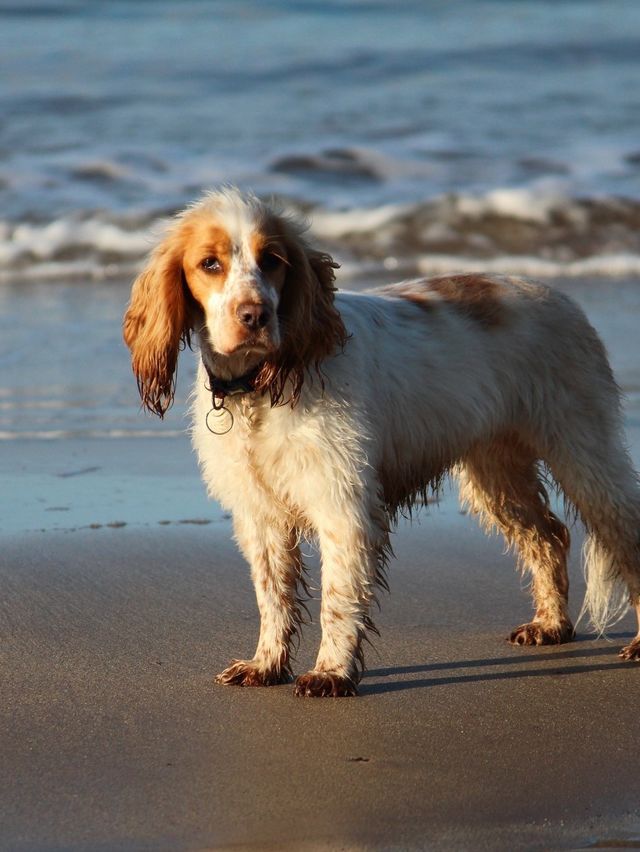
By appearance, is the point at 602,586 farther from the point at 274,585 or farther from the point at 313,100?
the point at 313,100

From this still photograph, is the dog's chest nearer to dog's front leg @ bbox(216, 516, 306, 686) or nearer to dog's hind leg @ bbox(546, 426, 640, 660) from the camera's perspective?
dog's front leg @ bbox(216, 516, 306, 686)

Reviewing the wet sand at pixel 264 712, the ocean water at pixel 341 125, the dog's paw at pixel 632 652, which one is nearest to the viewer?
the wet sand at pixel 264 712

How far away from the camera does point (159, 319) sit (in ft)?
12.7

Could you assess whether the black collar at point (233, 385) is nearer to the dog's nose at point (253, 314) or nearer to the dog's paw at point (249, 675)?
the dog's nose at point (253, 314)

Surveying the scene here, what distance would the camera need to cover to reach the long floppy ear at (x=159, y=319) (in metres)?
3.84

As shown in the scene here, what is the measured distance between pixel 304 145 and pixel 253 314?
42.8 ft

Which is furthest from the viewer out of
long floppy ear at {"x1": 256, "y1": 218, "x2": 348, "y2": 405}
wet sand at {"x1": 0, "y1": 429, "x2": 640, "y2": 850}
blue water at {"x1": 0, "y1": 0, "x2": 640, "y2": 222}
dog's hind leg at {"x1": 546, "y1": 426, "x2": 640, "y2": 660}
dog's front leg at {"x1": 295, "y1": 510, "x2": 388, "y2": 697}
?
blue water at {"x1": 0, "y1": 0, "x2": 640, "y2": 222}

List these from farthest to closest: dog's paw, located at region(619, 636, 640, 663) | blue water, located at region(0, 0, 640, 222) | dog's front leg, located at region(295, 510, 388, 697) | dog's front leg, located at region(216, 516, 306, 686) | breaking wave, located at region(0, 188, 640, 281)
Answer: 1. blue water, located at region(0, 0, 640, 222)
2. breaking wave, located at region(0, 188, 640, 281)
3. dog's paw, located at region(619, 636, 640, 663)
4. dog's front leg, located at region(216, 516, 306, 686)
5. dog's front leg, located at region(295, 510, 388, 697)

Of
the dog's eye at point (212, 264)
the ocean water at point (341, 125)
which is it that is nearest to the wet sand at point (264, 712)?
the dog's eye at point (212, 264)

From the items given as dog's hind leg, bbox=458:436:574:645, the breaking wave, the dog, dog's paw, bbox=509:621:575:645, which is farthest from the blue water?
dog's paw, bbox=509:621:575:645

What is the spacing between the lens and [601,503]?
4.40 metres

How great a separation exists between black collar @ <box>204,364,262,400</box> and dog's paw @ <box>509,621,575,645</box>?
1.24m

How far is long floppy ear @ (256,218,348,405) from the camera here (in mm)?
3740

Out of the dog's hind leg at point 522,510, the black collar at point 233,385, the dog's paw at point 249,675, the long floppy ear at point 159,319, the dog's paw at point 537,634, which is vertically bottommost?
the dog's paw at point 537,634
